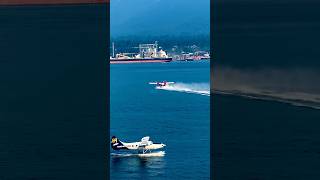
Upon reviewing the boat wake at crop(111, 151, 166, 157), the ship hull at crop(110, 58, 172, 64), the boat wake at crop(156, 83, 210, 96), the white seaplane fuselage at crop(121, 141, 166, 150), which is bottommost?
the boat wake at crop(111, 151, 166, 157)

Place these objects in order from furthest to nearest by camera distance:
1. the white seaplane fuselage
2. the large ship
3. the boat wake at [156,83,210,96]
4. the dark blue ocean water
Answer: the boat wake at [156,83,210,96] → the large ship → the white seaplane fuselage → the dark blue ocean water

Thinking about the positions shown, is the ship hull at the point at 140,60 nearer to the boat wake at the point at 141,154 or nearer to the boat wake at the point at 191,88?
the boat wake at the point at 141,154

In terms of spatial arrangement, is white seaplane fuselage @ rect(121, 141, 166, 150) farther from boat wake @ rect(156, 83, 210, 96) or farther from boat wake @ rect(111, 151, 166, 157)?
boat wake @ rect(156, 83, 210, 96)

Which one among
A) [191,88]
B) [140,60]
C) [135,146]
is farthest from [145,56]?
[191,88]

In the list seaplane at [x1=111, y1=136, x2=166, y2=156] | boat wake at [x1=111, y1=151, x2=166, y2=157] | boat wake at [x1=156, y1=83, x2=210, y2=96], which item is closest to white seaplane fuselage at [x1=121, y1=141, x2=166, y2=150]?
seaplane at [x1=111, y1=136, x2=166, y2=156]

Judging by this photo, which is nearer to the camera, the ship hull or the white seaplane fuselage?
the white seaplane fuselage

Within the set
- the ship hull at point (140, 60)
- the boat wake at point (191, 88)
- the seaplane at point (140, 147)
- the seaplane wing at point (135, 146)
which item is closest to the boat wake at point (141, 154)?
the seaplane at point (140, 147)
